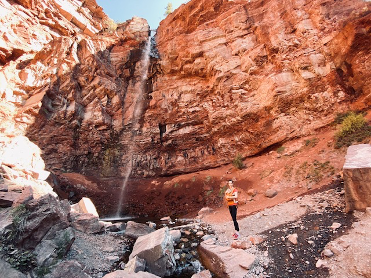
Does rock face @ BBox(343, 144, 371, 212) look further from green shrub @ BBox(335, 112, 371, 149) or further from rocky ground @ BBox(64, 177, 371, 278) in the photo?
green shrub @ BBox(335, 112, 371, 149)

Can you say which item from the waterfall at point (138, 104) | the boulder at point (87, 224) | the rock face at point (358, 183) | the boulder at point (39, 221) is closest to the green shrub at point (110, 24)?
the waterfall at point (138, 104)

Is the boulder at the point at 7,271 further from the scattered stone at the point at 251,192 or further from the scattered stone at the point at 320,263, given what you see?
the scattered stone at the point at 251,192

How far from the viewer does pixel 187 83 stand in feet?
67.9

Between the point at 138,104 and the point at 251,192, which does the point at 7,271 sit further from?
the point at 138,104

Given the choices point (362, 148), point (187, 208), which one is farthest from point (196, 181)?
point (362, 148)

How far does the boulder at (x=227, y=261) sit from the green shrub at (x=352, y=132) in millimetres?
8915

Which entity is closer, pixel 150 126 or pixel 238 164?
pixel 238 164

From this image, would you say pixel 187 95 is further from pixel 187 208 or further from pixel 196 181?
pixel 187 208

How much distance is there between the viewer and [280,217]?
7.35 metres

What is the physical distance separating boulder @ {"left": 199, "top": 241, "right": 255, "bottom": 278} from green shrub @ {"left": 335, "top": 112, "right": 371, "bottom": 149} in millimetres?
8915

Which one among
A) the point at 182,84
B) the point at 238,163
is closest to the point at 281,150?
the point at 238,163

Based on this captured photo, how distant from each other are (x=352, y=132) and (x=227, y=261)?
1024 centimetres

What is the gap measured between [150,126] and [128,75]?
7.46m

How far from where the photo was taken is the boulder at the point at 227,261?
476cm
